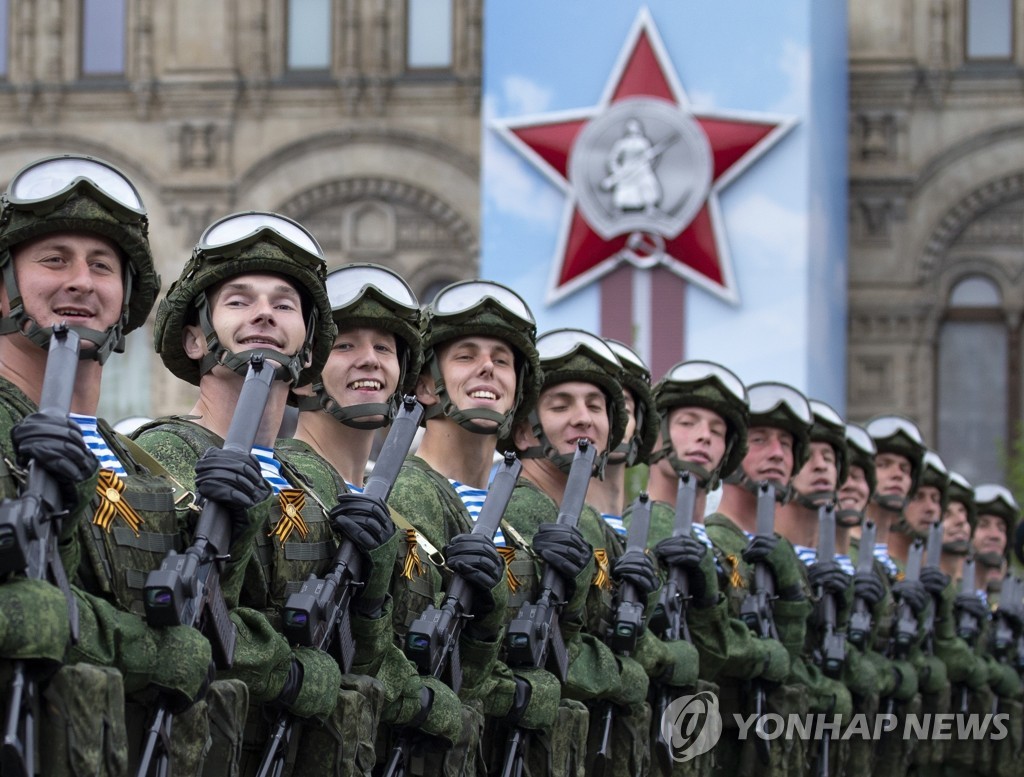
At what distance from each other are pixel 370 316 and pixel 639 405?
232 centimetres

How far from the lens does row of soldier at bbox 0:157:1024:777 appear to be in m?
5.29

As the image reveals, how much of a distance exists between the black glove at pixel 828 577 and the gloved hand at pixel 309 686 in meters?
4.97

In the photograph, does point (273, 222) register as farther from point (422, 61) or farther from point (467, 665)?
point (422, 61)

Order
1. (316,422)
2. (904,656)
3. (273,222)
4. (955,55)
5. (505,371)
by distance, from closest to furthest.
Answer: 1. (273,222)
2. (316,422)
3. (505,371)
4. (904,656)
5. (955,55)

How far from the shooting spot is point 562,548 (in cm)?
744

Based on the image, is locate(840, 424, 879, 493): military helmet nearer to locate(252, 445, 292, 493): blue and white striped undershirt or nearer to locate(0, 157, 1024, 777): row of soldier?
locate(0, 157, 1024, 777): row of soldier

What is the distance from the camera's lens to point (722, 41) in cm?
2558

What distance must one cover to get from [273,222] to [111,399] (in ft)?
74.4

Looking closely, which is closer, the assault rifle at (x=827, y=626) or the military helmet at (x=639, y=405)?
the military helmet at (x=639, y=405)

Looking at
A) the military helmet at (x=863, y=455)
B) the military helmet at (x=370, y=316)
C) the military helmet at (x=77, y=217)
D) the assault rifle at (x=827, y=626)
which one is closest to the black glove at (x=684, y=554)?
the assault rifle at (x=827, y=626)

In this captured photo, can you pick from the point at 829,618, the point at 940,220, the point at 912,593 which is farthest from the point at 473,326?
the point at 940,220

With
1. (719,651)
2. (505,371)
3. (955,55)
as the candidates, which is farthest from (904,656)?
(955,55)

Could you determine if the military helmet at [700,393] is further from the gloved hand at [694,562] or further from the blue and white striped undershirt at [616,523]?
the blue and white striped undershirt at [616,523]

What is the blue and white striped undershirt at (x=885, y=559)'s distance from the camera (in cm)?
1302
